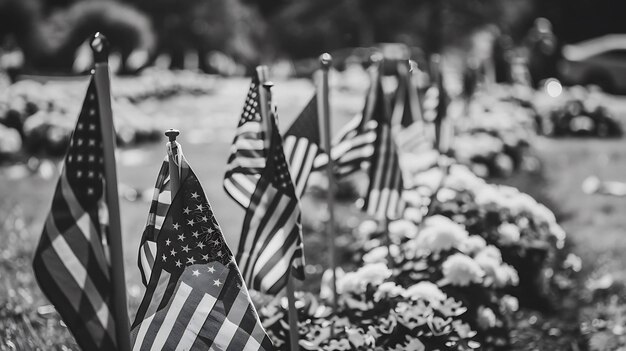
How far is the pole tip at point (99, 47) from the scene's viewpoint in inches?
101

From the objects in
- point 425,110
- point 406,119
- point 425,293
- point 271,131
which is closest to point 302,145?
point 271,131

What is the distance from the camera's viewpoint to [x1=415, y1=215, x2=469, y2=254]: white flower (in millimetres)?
4170

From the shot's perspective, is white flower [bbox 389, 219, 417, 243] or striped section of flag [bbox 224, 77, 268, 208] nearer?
striped section of flag [bbox 224, 77, 268, 208]

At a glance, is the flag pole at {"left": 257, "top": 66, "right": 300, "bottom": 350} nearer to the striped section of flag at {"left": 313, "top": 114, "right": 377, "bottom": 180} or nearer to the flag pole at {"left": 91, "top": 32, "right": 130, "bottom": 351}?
the flag pole at {"left": 91, "top": 32, "right": 130, "bottom": 351}

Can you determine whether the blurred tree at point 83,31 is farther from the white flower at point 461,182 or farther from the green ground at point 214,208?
the white flower at point 461,182

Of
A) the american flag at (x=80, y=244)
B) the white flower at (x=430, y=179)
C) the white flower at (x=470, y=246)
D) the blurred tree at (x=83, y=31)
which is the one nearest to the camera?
the american flag at (x=80, y=244)

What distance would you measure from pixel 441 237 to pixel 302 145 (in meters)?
Result: 0.98

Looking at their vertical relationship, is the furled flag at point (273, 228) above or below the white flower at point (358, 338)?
above

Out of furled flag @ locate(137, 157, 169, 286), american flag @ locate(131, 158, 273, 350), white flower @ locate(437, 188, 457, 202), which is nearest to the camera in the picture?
american flag @ locate(131, 158, 273, 350)

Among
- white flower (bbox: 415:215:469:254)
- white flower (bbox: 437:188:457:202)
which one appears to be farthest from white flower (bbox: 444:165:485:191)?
white flower (bbox: 415:215:469:254)

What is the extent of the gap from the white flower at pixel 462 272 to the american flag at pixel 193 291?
56.5 inches

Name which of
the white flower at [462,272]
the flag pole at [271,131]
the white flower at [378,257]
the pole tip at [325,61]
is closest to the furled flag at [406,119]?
the white flower at [378,257]

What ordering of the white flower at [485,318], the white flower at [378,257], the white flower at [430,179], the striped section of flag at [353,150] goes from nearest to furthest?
the white flower at [485,318] → the white flower at [378,257] → the striped section of flag at [353,150] → the white flower at [430,179]

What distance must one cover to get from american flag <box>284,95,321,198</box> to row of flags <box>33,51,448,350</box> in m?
0.52
